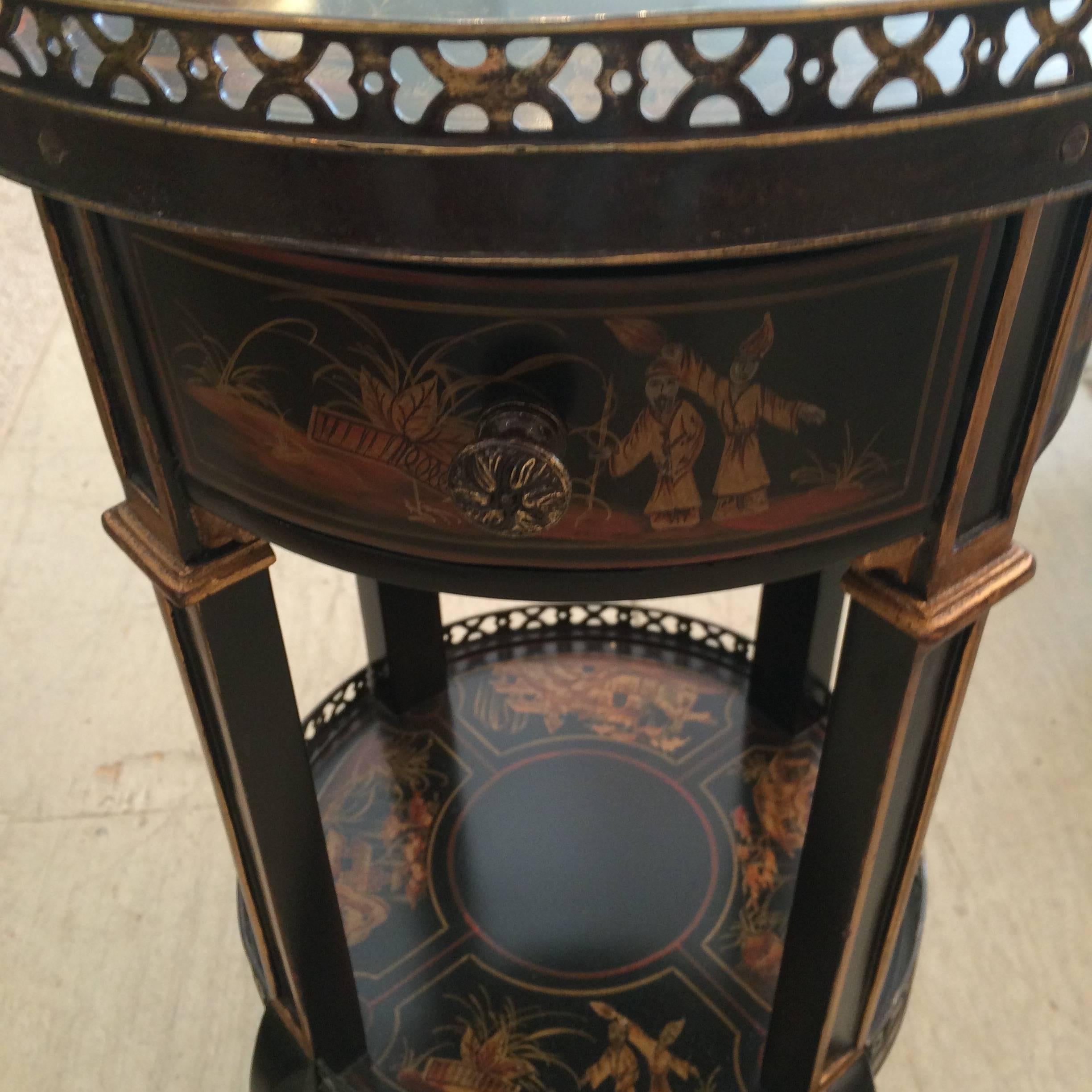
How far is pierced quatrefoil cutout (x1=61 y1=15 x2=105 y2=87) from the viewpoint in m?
0.41

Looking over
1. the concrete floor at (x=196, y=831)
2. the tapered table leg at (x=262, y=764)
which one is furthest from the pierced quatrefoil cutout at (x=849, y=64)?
the concrete floor at (x=196, y=831)

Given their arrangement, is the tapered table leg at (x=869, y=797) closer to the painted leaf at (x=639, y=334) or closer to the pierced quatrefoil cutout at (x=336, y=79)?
the painted leaf at (x=639, y=334)

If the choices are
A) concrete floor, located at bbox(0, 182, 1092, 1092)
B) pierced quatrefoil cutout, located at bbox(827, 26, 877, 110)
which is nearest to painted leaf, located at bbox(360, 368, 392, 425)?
pierced quatrefoil cutout, located at bbox(827, 26, 877, 110)

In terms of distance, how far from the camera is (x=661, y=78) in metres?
0.50

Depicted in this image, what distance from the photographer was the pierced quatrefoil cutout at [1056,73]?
399 mm

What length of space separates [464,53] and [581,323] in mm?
137

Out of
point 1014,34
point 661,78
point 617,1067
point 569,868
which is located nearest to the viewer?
point 1014,34

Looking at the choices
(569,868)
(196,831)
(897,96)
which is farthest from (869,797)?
(196,831)

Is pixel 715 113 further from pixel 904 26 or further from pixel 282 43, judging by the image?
pixel 282 43

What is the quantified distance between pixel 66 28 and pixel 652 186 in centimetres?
23

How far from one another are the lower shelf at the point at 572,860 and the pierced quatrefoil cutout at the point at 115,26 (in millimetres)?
837

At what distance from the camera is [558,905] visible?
3.57 feet

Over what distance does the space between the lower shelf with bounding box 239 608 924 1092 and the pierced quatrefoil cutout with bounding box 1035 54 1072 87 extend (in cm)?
82

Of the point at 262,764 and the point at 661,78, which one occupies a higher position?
the point at 661,78
